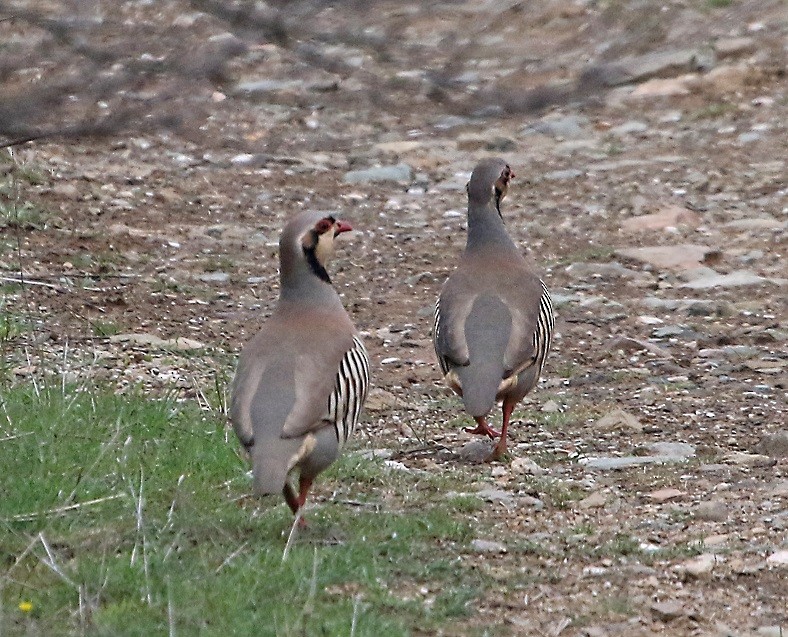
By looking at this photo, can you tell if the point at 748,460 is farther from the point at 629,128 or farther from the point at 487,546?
the point at 629,128

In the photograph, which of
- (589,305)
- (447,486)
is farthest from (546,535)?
(589,305)

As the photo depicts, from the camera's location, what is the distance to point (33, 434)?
5.66 m

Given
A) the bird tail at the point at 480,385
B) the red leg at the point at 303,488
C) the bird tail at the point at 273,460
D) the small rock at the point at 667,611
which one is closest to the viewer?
the small rock at the point at 667,611

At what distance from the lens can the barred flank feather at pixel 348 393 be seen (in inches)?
203

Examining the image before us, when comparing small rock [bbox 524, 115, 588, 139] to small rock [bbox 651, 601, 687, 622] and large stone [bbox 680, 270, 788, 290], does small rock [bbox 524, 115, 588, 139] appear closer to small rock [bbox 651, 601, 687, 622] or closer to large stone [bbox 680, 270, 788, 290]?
large stone [bbox 680, 270, 788, 290]

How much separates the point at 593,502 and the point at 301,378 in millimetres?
1328

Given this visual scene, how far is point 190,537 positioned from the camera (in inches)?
196

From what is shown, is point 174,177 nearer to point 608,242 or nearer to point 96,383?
point 608,242

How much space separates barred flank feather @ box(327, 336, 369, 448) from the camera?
5.14m

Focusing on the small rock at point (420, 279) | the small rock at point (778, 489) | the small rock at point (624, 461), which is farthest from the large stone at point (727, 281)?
the small rock at point (778, 489)

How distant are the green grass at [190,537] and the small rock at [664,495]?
74 centimetres

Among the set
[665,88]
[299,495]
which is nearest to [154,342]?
[299,495]

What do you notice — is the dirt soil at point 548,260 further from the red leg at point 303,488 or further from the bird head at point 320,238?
the red leg at point 303,488

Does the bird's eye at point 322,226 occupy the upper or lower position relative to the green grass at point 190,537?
upper
